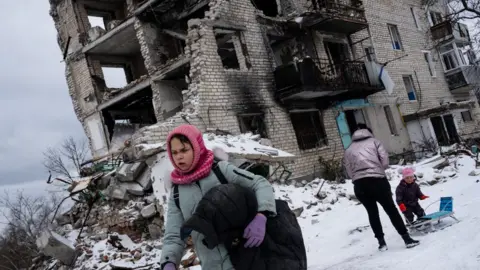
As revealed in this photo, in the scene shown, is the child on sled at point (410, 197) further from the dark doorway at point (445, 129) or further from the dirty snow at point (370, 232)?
the dark doorway at point (445, 129)

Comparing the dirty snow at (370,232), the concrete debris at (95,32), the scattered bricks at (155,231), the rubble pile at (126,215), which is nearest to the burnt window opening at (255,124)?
the rubble pile at (126,215)

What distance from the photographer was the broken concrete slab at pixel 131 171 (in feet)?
30.0

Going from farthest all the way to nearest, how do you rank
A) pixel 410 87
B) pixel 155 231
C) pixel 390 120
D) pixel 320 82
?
pixel 410 87 → pixel 390 120 → pixel 320 82 → pixel 155 231

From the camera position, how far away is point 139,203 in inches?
356

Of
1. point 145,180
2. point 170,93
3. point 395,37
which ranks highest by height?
point 395,37

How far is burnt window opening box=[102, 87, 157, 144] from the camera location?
17172 millimetres

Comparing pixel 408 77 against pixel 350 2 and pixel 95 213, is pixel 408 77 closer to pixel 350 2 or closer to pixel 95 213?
pixel 350 2

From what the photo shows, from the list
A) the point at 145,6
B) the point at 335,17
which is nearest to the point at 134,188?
the point at 145,6

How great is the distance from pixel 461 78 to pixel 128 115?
59.0 feet

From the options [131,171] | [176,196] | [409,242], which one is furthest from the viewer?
[131,171]

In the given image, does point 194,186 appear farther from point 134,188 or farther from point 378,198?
point 134,188

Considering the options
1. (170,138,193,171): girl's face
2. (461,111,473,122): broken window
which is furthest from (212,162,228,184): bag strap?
(461,111,473,122): broken window

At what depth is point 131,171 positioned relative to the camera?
9141 mm

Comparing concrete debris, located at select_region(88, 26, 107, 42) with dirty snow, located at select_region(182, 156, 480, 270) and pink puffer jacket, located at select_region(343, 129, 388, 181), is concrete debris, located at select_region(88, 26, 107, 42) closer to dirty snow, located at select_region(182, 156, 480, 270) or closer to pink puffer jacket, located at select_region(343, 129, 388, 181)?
dirty snow, located at select_region(182, 156, 480, 270)
